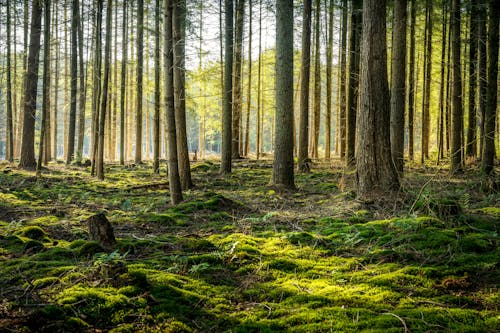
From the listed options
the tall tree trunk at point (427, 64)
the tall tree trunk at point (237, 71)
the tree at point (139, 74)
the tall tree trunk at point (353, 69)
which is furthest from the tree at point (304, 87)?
the tree at point (139, 74)

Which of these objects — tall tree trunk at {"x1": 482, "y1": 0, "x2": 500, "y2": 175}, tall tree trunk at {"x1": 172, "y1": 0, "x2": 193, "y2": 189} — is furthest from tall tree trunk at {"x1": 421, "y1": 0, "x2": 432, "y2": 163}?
tall tree trunk at {"x1": 172, "y1": 0, "x2": 193, "y2": 189}

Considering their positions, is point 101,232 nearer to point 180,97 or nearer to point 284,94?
point 180,97

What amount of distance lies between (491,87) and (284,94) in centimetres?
539

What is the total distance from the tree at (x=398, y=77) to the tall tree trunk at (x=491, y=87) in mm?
2087

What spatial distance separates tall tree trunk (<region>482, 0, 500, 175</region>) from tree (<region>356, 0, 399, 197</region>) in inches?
146

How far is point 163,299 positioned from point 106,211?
5554mm

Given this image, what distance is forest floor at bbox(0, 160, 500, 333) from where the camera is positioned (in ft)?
10.6

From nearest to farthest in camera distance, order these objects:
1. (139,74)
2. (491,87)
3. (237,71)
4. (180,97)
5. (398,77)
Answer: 1. (180,97)
2. (491,87)
3. (398,77)
4. (139,74)
5. (237,71)

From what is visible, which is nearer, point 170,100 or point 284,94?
point 170,100

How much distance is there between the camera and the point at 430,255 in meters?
4.64

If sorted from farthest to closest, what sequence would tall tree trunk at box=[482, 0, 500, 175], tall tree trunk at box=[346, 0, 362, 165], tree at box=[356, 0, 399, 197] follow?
1. tall tree trunk at box=[346, 0, 362, 165]
2. tall tree trunk at box=[482, 0, 500, 175]
3. tree at box=[356, 0, 399, 197]

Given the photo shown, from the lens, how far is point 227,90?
1390cm

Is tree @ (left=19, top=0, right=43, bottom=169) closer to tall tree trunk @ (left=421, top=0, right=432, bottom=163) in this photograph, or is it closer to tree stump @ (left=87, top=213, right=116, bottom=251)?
tree stump @ (left=87, top=213, right=116, bottom=251)

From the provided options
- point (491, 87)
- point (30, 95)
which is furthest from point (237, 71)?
point (491, 87)
